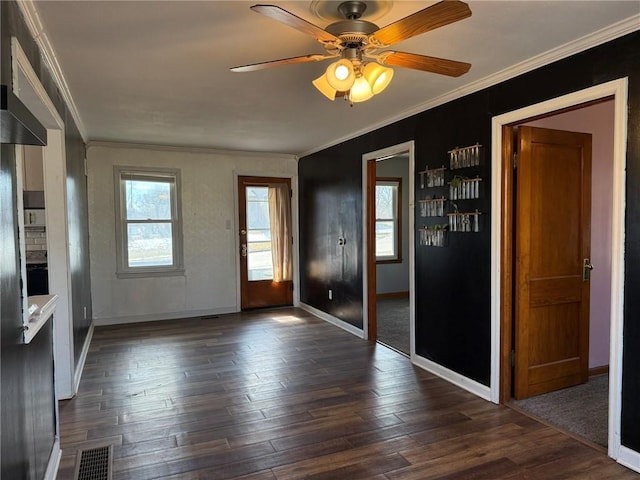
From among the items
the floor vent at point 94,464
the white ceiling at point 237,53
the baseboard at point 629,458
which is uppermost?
the white ceiling at point 237,53

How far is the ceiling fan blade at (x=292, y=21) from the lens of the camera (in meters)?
1.54

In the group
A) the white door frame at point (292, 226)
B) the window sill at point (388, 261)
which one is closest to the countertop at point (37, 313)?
the white door frame at point (292, 226)

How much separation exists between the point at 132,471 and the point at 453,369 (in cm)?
249

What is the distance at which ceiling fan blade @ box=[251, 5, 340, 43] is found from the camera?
5.05 feet

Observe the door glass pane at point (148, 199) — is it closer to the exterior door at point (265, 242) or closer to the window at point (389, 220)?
the exterior door at point (265, 242)

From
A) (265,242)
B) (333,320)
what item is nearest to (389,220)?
(265,242)

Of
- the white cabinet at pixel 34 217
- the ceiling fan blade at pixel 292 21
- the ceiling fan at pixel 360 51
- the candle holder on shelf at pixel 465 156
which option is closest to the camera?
the ceiling fan blade at pixel 292 21

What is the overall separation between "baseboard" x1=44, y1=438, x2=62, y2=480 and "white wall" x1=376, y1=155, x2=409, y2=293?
18.6 ft

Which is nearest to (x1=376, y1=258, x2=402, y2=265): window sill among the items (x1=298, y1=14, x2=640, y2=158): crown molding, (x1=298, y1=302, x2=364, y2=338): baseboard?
(x1=298, y1=302, x2=364, y2=338): baseboard

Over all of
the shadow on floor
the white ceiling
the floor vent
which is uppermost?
the white ceiling

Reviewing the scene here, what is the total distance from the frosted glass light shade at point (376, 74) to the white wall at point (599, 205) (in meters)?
2.01

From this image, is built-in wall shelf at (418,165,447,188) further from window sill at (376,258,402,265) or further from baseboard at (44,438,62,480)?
window sill at (376,258,402,265)

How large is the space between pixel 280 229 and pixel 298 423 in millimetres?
4076

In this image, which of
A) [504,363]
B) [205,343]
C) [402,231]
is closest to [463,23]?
[504,363]
